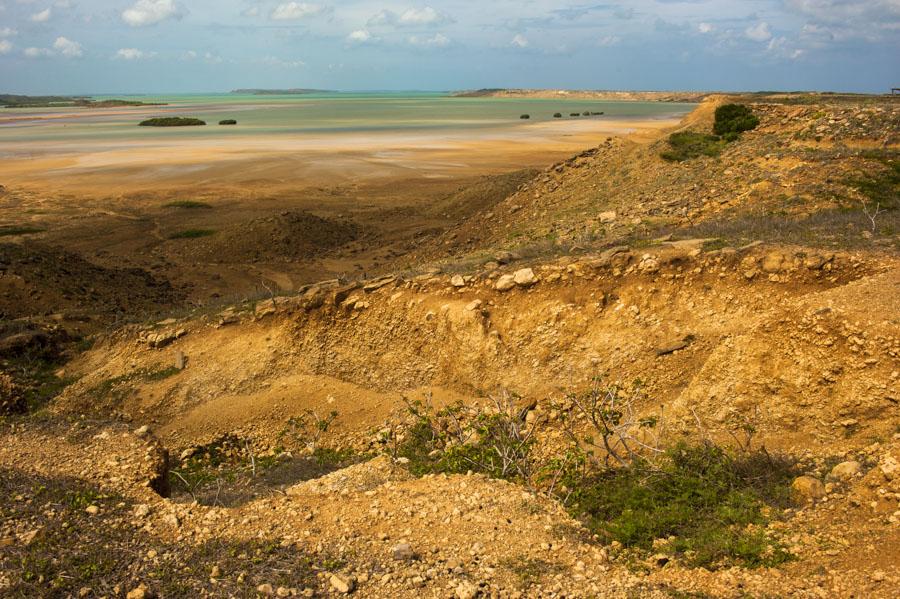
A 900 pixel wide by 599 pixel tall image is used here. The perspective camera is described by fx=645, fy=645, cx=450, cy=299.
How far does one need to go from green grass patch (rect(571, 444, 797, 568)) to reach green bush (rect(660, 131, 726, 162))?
A: 13791mm

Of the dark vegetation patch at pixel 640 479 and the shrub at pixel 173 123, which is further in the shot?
the shrub at pixel 173 123

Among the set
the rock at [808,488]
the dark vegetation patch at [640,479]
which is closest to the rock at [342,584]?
the dark vegetation patch at [640,479]

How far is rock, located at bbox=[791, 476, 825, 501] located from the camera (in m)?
5.64

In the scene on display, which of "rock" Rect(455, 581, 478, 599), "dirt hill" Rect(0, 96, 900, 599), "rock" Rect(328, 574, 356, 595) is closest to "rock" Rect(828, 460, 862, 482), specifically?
"dirt hill" Rect(0, 96, 900, 599)

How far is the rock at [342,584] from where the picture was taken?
15.8 feet

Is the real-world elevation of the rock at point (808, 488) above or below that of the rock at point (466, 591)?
above

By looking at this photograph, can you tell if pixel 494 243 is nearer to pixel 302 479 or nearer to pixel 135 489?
pixel 302 479

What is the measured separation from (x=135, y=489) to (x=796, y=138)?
57.3ft

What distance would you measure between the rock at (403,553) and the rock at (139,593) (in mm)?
1860

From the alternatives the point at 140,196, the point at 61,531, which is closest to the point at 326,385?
the point at 61,531

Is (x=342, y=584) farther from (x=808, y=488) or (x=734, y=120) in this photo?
(x=734, y=120)

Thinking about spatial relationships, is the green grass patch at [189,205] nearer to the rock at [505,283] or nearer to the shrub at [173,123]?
the rock at [505,283]

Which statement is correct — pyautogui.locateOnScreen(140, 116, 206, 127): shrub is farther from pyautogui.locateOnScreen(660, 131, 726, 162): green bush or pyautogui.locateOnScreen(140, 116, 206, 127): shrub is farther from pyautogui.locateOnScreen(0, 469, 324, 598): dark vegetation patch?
pyautogui.locateOnScreen(0, 469, 324, 598): dark vegetation patch

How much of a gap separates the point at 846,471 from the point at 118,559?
20.6 feet
